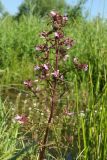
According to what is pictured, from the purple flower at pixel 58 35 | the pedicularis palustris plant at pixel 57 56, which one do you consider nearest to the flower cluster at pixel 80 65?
the pedicularis palustris plant at pixel 57 56

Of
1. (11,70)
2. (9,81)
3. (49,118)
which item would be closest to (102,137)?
(49,118)

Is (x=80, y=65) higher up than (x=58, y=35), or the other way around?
(x=58, y=35)

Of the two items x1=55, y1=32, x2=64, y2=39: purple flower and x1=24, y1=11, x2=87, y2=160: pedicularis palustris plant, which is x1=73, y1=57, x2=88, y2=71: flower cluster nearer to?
x1=24, y1=11, x2=87, y2=160: pedicularis palustris plant

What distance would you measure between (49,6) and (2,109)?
140 feet

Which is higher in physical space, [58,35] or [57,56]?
[58,35]

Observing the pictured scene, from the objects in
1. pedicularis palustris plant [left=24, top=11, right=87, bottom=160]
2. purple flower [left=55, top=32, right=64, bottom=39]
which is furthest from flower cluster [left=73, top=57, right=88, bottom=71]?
purple flower [left=55, top=32, right=64, bottom=39]

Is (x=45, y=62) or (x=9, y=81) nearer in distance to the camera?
(x=45, y=62)

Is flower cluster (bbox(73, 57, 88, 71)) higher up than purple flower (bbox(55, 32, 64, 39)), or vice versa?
purple flower (bbox(55, 32, 64, 39))

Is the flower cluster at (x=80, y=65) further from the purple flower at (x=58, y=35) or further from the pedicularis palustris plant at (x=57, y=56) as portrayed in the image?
the purple flower at (x=58, y=35)

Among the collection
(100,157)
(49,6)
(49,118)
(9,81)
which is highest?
(49,6)

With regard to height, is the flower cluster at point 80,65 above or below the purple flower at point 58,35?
below

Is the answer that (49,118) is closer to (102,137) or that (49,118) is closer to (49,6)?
(102,137)

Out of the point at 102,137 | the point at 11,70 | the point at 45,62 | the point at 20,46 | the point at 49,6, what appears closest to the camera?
the point at 102,137

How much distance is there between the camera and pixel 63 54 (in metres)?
3.05
